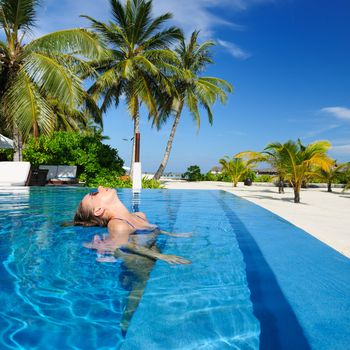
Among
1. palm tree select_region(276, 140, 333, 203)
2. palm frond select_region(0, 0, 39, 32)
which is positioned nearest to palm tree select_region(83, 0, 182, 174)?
palm frond select_region(0, 0, 39, 32)

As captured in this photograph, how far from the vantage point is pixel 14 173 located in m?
12.6

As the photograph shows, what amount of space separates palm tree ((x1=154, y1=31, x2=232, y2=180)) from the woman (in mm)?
16449

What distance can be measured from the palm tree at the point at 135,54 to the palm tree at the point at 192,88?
1997 mm

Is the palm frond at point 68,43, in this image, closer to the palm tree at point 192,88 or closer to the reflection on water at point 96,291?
the palm tree at point 192,88

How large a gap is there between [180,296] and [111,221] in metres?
1.79

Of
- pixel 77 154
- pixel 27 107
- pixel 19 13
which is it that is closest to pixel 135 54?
pixel 77 154

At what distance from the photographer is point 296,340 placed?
1708mm

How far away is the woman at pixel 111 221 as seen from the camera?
3605 mm

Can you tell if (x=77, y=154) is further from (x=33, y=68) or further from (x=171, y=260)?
(x=171, y=260)

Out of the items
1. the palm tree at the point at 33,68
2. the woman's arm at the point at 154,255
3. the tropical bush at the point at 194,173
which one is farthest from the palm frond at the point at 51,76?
the tropical bush at the point at 194,173

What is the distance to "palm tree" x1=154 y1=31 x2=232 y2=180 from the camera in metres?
20.9

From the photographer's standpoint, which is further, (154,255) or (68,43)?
(68,43)

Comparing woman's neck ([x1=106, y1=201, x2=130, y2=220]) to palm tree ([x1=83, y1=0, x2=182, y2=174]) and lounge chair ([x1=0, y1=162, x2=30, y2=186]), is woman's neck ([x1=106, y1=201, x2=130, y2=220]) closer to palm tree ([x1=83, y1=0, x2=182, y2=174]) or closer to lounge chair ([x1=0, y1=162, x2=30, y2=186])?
lounge chair ([x1=0, y1=162, x2=30, y2=186])

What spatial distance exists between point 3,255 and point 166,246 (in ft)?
6.00
